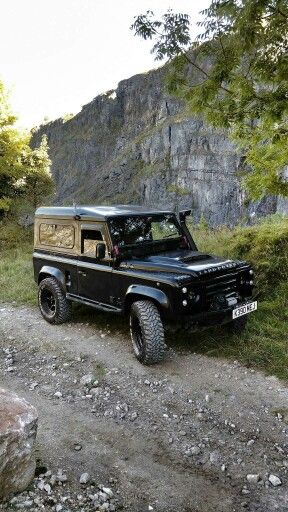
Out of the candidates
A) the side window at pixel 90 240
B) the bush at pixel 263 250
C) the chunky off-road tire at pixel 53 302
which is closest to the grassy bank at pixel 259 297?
the bush at pixel 263 250

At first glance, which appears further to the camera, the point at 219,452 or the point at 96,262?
the point at 96,262

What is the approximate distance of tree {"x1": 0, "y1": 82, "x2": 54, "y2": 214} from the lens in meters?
17.1

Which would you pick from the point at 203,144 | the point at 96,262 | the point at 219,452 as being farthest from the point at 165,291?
the point at 203,144

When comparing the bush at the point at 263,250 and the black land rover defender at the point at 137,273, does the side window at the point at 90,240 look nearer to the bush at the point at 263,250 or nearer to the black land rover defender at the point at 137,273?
the black land rover defender at the point at 137,273

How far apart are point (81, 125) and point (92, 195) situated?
151ft

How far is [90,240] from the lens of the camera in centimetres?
689

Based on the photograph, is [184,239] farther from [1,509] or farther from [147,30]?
[1,509]

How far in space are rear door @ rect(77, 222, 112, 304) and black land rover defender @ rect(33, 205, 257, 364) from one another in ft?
0.06

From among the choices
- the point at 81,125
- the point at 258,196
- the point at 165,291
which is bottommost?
the point at 165,291

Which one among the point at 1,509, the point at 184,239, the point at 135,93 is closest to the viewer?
the point at 1,509

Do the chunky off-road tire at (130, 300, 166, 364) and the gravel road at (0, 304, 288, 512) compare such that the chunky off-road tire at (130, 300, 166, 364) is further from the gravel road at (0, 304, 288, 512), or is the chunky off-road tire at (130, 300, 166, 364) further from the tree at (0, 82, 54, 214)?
the tree at (0, 82, 54, 214)

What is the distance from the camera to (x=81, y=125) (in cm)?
15612

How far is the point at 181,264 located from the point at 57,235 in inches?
116

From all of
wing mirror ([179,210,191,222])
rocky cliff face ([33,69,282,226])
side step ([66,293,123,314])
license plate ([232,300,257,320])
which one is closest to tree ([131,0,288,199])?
wing mirror ([179,210,191,222])
